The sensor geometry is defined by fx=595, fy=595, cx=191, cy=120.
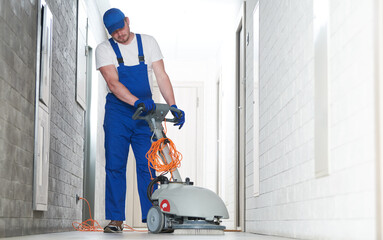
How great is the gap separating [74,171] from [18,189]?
219cm

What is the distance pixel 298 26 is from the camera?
120 inches

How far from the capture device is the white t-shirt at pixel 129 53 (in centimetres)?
389

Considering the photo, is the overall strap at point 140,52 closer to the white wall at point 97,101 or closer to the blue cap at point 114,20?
the blue cap at point 114,20

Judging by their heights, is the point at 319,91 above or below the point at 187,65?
below

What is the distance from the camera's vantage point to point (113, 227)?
3.89m

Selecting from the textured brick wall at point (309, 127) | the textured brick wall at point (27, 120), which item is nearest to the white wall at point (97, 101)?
the textured brick wall at point (27, 120)

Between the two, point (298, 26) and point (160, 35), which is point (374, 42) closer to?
point (298, 26)

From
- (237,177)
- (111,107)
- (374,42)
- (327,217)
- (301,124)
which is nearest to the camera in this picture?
(374,42)

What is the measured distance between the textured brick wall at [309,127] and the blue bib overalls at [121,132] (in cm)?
83

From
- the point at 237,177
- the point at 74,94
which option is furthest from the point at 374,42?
the point at 237,177

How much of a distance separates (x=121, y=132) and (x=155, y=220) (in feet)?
2.31

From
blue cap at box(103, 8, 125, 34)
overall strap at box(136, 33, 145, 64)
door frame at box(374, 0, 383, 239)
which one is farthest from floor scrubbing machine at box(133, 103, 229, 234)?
door frame at box(374, 0, 383, 239)

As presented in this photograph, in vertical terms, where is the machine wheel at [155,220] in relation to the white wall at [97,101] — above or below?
below

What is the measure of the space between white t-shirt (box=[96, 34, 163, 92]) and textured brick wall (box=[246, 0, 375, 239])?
0.79 m
